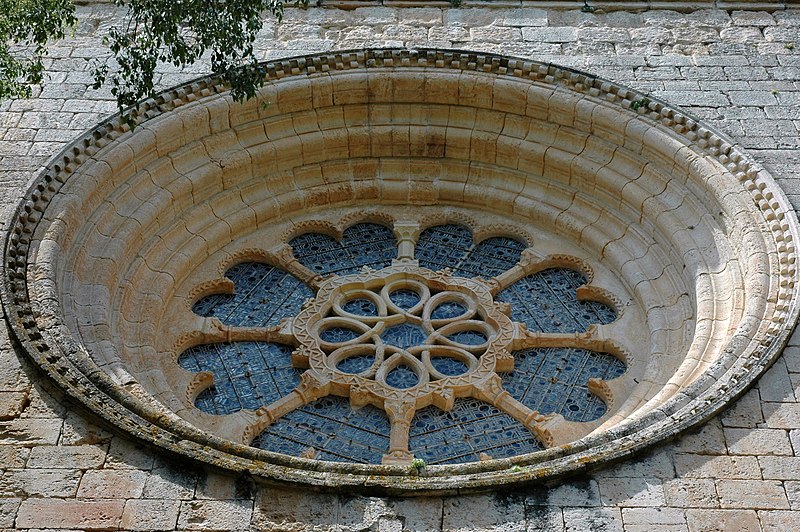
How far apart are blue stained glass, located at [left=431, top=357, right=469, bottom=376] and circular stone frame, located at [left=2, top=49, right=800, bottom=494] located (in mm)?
1595

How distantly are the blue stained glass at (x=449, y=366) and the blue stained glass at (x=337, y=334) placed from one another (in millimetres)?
743

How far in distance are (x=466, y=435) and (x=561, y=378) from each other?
1120mm

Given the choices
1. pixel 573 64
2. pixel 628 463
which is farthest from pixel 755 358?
pixel 573 64

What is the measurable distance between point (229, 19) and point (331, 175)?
9.24 ft

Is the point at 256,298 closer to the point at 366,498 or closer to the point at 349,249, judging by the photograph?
the point at 349,249

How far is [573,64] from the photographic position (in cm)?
1292

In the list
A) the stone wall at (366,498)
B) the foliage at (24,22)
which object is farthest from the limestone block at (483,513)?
the foliage at (24,22)

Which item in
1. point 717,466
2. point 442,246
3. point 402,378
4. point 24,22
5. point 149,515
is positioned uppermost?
point 24,22

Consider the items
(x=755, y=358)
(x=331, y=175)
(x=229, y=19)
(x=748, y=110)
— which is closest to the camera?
(x=755, y=358)

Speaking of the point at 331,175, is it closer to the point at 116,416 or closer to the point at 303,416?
the point at 303,416

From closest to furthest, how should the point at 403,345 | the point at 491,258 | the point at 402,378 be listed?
the point at 402,378 → the point at 403,345 → the point at 491,258

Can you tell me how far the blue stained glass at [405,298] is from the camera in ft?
38.9

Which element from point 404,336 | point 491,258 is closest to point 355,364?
point 404,336

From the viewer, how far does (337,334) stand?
11.5 meters
